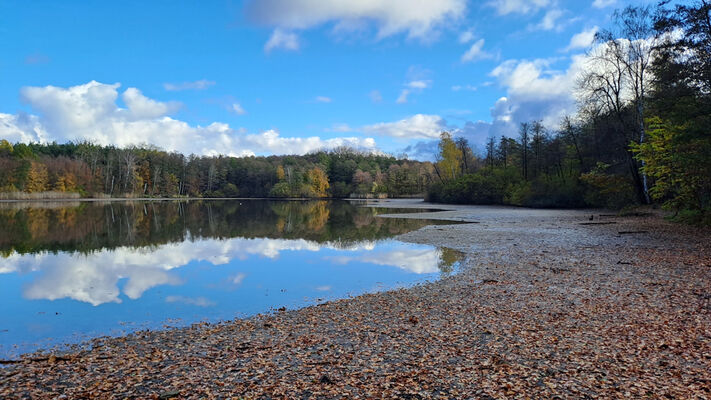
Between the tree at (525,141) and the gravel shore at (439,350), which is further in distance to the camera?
the tree at (525,141)

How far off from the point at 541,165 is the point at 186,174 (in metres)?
93.6

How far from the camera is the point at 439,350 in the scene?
590cm

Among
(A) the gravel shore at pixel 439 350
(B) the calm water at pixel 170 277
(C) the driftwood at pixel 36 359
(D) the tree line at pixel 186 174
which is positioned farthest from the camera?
(D) the tree line at pixel 186 174

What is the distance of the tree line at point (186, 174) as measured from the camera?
81062 mm

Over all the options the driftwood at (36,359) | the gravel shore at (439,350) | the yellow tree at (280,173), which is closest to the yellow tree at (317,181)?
the yellow tree at (280,173)

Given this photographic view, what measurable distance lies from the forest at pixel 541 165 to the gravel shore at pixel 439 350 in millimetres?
10811

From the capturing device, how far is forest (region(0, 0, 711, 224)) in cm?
1669

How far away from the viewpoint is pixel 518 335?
6426 mm

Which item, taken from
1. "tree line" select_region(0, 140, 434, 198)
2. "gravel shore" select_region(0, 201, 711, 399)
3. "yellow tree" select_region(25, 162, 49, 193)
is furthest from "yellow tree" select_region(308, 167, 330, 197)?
"gravel shore" select_region(0, 201, 711, 399)

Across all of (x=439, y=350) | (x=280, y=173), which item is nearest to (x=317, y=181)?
(x=280, y=173)

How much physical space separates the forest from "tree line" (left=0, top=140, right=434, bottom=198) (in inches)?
11.1

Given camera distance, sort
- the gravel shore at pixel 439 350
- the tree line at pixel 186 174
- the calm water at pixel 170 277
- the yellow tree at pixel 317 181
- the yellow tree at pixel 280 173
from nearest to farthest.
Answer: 1. the gravel shore at pixel 439 350
2. the calm water at pixel 170 277
3. the tree line at pixel 186 174
4. the yellow tree at pixel 317 181
5. the yellow tree at pixel 280 173

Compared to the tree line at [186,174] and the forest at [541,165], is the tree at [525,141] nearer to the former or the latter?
the forest at [541,165]

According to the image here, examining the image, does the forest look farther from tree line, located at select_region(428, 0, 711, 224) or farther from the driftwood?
the driftwood
